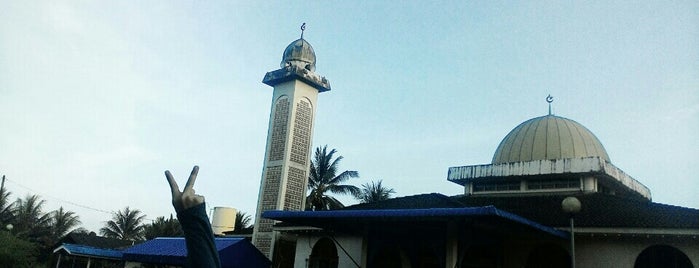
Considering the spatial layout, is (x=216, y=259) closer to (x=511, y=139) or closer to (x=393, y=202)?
(x=393, y=202)

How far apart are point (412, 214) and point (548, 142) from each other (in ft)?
34.9

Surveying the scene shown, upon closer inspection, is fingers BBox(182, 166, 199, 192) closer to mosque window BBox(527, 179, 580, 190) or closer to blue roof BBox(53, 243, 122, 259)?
mosque window BBox(527, 179, 580, 190)

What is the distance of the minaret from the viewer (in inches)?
916

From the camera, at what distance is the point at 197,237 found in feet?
17.5

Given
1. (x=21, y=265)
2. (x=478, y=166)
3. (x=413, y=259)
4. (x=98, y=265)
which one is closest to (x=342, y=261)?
(x=413, y=259)

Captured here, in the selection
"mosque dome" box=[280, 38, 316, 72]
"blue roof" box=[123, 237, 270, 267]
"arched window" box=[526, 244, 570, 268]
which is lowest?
"blue roof" box=[123, 237, 270, 267]

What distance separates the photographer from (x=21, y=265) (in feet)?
72.2

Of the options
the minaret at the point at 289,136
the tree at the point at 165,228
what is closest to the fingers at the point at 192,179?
the minaret at the point at 289,136

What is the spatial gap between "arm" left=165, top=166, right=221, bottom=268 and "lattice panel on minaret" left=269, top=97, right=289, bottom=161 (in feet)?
60.5

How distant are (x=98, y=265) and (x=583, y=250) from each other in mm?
32127

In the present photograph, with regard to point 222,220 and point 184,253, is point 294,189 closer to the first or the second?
point 184,253

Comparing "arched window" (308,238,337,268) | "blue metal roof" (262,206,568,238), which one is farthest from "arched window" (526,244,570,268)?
"arched window" (308,238,337,268)

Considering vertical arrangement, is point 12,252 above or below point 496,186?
below

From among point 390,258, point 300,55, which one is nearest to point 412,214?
point 390,258
